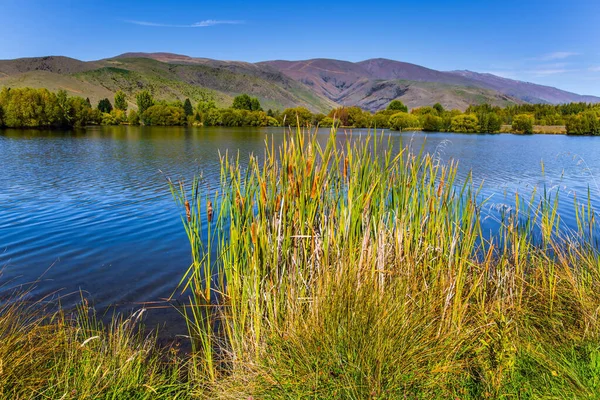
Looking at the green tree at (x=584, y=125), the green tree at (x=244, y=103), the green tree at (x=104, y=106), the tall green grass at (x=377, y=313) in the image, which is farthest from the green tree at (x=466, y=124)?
the green tree at (x=104, y=106)

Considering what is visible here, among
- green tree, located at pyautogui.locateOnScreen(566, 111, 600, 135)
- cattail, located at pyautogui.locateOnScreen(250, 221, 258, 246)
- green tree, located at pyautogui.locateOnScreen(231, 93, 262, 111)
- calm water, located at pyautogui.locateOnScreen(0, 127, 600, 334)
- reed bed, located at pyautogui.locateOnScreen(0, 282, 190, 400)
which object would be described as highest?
green tree, located at pyautogui.locateOnScreen(231, 93, 262, 111)

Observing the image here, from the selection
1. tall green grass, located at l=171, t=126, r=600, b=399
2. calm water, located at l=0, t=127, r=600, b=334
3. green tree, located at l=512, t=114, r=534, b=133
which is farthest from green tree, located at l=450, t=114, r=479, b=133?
tall green grass, located at l=171, t=126, r=600, b=399

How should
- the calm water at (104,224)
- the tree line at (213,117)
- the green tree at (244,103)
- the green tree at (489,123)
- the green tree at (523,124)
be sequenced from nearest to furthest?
1. the calm water at (104,224)
2. the tree line at (213,117)
3. the green tree at (523,124)
4. the green tree at (489,123)
5. the green tree at (244,103)

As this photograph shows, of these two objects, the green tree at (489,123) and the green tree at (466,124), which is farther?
the green tree at (466,124)

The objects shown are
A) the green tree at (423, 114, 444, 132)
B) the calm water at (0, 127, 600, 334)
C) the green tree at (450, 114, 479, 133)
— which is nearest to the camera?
the calm water at (0, 127, 600, 334)

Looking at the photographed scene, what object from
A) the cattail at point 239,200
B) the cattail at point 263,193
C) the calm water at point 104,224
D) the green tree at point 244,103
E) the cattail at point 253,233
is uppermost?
the green tree at point 244,103

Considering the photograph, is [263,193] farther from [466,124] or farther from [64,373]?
[466,124]

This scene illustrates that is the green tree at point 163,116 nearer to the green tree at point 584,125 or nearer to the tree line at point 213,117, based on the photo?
the tree line at point 213,117

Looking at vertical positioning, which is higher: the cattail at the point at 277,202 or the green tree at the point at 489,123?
the green tree at the point at 489,123

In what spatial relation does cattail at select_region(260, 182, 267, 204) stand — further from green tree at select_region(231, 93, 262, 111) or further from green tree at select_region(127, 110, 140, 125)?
green tree at select_region(231, 93, 262, 111)

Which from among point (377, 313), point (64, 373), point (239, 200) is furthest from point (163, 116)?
point (377, 313)

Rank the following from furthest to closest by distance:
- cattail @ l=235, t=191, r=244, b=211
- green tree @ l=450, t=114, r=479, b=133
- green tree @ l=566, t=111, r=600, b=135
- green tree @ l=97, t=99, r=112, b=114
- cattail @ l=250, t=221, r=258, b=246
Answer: green tree @ l=97, t=99, r=112, b=114 → green tree @ l=450, t=114, r=479, b=133 → green tree @ l=566, t=111, r=600, b=135 → cattail @ l=235, t=191, r=244, b=211 → cattail @ l=250, t=221, r=258, b=246

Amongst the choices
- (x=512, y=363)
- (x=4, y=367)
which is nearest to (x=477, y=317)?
(x=512, y=363)

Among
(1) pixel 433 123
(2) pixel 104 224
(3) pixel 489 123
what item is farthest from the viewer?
(1) pixel 433 123
